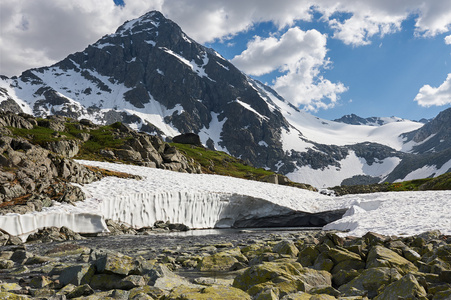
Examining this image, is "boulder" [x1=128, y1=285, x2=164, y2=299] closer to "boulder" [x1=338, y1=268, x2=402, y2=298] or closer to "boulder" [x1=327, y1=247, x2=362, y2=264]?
"boulder" [x1=338, y1=268, x2=402, y2=298]

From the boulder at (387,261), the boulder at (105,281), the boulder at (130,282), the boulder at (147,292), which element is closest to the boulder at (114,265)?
the boulder at (105,281)

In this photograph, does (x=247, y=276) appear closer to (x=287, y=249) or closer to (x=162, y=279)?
(x=162, y=279)

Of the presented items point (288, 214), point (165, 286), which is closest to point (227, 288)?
point (165, 286)

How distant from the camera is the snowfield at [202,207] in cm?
2509

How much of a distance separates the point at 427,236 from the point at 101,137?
86.9 metres

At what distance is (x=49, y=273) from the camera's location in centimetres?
1228

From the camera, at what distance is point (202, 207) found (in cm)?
4375

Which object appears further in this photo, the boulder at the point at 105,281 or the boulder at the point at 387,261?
the boulder at the point at 387,261

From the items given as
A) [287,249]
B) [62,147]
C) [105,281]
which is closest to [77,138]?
[62,147]

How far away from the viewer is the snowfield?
25.1 meters

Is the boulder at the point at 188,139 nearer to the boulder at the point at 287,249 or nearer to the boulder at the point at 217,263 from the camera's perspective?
the boulder at the point at 287,249

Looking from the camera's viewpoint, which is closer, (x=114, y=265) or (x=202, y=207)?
(x=114, y=265)

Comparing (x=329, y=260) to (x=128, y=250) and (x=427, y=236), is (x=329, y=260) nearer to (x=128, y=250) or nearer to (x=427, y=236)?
(x=427, y=236)

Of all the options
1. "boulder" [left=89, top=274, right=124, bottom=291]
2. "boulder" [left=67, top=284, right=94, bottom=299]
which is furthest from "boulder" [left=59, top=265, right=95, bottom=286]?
"boulder" [left=67, top=284, right=94, bottom=299]
